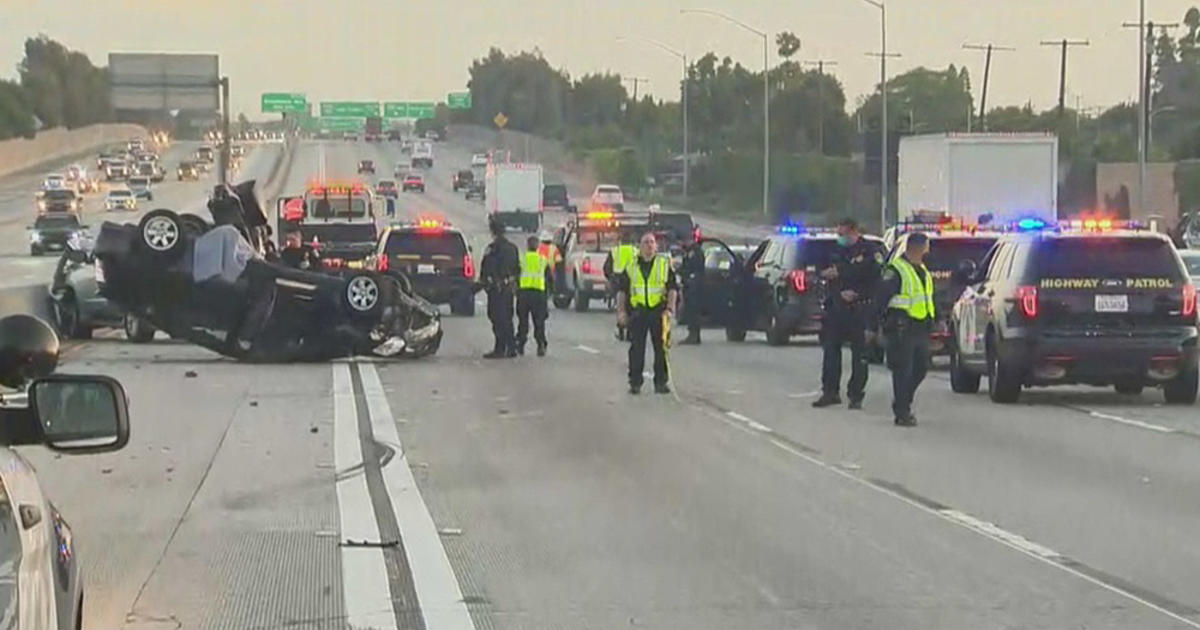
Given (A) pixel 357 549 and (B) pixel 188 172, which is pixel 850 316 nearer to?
(A) pixel 357 549

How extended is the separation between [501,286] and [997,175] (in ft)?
56.8

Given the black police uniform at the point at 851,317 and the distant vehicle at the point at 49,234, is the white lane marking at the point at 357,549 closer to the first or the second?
the black police uniform at the point at 851,317

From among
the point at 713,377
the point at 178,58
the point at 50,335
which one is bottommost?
the point at 713,377

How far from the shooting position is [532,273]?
27.5 metres

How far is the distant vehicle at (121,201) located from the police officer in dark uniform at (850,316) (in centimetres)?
7852

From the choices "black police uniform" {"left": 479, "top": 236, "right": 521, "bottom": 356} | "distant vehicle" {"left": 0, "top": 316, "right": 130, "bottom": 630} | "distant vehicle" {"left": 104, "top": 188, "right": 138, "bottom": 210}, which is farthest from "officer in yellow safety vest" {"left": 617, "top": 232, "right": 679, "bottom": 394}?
"distant vehicle" {"left": 104, "top": 188, "right": 138, "bottom": 210}

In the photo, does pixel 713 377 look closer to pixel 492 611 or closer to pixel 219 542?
pixel 219 542

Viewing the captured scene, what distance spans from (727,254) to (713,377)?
8.56 metres

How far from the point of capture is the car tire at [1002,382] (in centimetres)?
2031

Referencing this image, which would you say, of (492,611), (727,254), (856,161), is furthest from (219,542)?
(856,161)

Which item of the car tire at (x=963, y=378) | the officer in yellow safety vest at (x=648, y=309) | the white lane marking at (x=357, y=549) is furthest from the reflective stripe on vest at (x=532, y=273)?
the white lane marking at (x=357, y=549)

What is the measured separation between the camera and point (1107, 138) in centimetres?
11494

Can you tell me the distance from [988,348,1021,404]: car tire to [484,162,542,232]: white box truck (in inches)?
2431

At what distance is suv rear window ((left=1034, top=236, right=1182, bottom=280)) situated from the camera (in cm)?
2019
